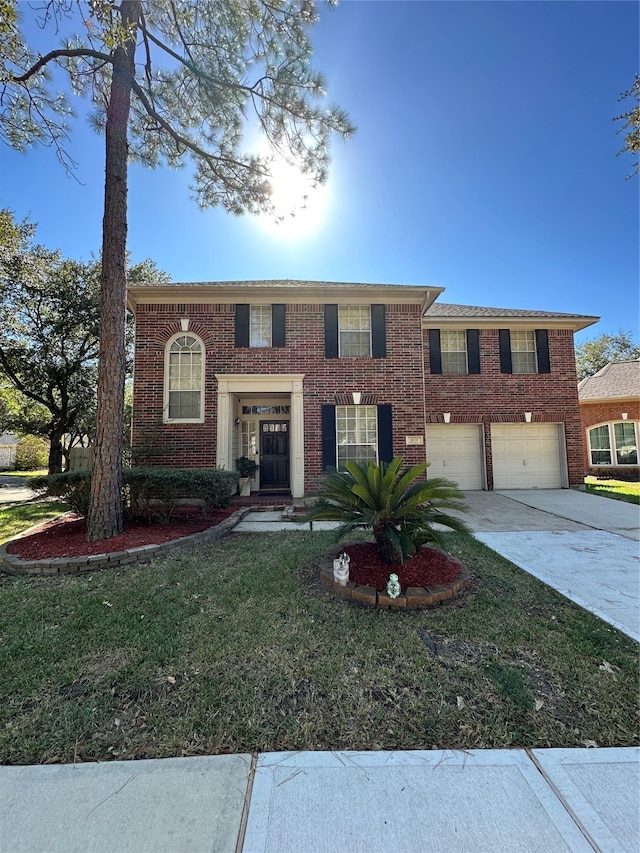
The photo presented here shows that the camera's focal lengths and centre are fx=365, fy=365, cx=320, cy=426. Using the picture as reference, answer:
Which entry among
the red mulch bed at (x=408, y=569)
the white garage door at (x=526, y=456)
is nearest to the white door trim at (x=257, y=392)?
the red mulch bed at (x=408, y=569)

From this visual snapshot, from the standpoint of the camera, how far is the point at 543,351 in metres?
11.4

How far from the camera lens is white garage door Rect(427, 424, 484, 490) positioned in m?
11.4

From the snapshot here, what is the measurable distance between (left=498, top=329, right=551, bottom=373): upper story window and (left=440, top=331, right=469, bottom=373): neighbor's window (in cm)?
113

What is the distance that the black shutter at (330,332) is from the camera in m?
9.24

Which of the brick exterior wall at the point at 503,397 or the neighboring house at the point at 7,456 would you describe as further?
the neighboring house at the point at 7,456

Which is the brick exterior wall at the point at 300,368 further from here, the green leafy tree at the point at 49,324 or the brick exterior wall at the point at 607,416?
the brick exterior wall at the point at 607,416

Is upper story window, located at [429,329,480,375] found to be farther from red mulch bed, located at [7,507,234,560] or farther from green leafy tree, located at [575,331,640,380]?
green leafy tree, located at [575,331,640,380]

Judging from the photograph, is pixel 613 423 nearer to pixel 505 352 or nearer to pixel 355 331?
pixel 505 352

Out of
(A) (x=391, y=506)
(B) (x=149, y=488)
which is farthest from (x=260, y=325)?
(A) (x=391, y=506)

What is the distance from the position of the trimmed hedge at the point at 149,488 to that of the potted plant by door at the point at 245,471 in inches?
116

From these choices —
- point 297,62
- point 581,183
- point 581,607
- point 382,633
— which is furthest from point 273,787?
point 581,183

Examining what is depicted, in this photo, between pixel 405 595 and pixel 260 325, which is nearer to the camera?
pixel 405 595

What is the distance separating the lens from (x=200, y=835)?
145 centimetres

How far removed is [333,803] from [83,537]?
205 inches
